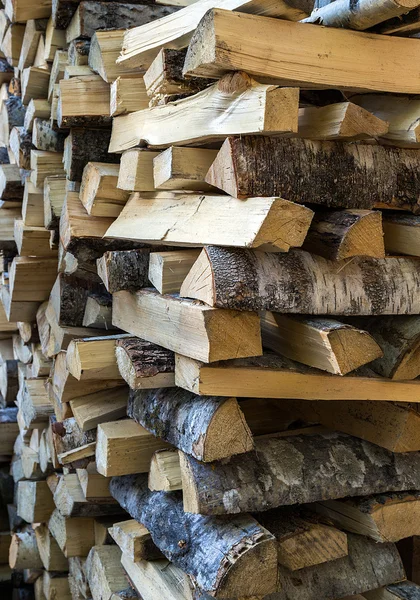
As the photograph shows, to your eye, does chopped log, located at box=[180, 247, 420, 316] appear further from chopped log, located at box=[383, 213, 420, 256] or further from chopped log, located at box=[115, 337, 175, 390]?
chopped log, located at box=[115, 337, 175, 390]

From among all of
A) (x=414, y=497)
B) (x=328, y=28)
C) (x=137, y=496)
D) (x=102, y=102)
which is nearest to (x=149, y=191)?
(x=102, y=102)

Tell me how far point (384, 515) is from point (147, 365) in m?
0.83

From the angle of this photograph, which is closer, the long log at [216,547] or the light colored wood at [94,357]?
the long log at [216,547]

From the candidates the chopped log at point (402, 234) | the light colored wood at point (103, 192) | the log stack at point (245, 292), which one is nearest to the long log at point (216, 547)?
the log stack at point (245, 292)

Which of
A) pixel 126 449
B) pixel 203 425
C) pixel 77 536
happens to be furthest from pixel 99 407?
pixel 203 425

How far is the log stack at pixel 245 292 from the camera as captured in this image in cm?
195

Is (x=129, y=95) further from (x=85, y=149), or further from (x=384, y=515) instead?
(x=384, y=515)

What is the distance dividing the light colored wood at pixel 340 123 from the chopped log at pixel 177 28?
0.25m

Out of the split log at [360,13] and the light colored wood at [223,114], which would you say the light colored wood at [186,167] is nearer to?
the light colored wood at [223,114]

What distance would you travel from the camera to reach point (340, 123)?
195 centimetres

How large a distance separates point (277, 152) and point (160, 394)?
84 cm

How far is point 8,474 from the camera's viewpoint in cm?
427

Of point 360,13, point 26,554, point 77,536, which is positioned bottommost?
point 26,554

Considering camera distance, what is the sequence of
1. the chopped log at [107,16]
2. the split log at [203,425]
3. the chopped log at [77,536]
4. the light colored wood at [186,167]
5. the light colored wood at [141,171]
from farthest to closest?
the chopped log at [77,536], the chopped log at [107,16], the light colored wood at [141,171], the light colored wood at [186,167], the split log at [203,425]
